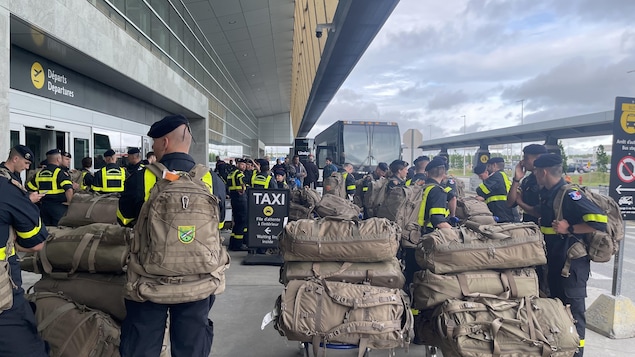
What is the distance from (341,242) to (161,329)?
155cm

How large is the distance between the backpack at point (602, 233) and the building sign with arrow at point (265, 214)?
15.5 feet

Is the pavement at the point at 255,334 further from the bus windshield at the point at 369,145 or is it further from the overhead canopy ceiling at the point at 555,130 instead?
the overhead canopy ceiling at the point at 555,130

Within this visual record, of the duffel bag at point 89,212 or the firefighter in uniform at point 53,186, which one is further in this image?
the firefighter in uniform at point 53,186

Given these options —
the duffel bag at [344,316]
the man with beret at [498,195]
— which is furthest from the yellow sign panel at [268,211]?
the duffel bag at [344,316]

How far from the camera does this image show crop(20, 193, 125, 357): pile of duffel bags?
3.06 m

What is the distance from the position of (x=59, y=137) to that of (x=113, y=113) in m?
3.20

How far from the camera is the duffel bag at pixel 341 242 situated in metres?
3.56

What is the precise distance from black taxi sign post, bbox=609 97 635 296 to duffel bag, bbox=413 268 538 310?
8.29ft

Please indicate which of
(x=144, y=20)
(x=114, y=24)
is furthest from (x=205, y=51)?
(x=114, y=24)

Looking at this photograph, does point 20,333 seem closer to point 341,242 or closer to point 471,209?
point 341,242

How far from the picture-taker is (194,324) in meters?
2.72

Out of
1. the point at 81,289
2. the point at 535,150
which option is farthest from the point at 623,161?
the point at 81,289

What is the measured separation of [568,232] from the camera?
3910mm

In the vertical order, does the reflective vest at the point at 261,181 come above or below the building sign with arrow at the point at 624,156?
below
